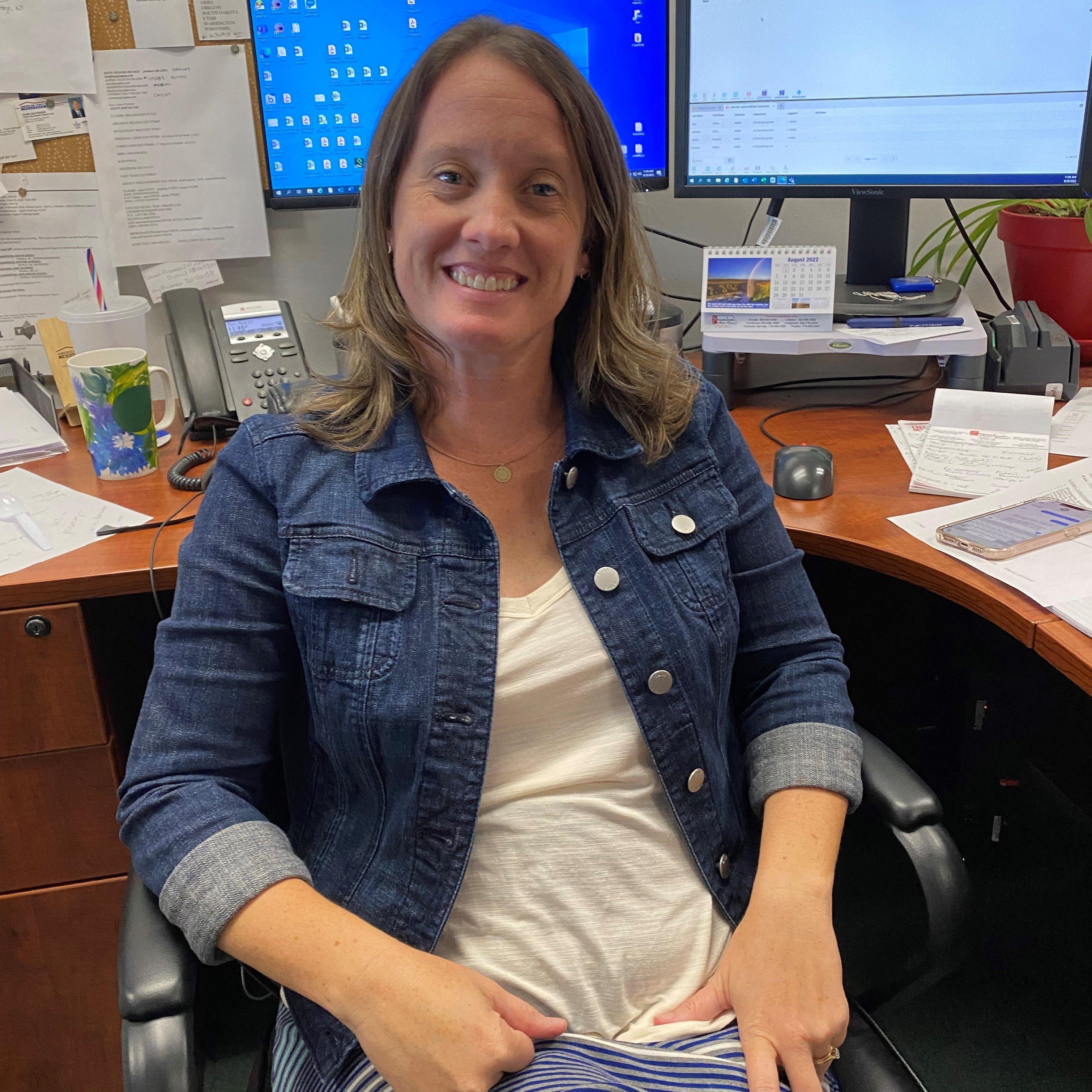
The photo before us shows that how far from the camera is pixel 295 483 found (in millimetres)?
917

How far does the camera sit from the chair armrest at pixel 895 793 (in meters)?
0.89

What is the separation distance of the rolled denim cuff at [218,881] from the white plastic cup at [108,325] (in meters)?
0.81

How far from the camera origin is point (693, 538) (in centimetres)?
98

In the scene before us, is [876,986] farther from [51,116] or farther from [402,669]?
[51,116]

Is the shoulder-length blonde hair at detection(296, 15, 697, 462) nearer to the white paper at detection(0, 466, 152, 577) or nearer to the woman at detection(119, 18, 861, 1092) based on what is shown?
the woman at detection(119, 18, 861, 1092)

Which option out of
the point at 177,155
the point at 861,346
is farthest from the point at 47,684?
the point at 861,346

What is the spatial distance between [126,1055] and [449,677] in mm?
347

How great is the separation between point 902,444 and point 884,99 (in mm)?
456

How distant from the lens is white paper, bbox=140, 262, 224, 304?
1.60 m

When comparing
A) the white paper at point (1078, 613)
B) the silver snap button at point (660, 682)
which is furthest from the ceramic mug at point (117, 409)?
the white paper at point (1078, 613)

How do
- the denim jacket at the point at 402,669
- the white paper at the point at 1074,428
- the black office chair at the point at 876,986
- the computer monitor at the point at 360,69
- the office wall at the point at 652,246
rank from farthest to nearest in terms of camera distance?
the office wall at the point at 652,246 < the computer monitor at the point at 360,69 < the white paper at the point at 1074,428 < the denim jacket at the point at 402,669 < the black office chair at the point at 876,986

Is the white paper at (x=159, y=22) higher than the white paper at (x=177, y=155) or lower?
higher

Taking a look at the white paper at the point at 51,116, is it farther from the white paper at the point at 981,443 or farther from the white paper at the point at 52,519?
the white paper at the point at 981,443

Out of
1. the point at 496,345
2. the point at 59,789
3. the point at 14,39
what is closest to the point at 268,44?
the point at 14,39
